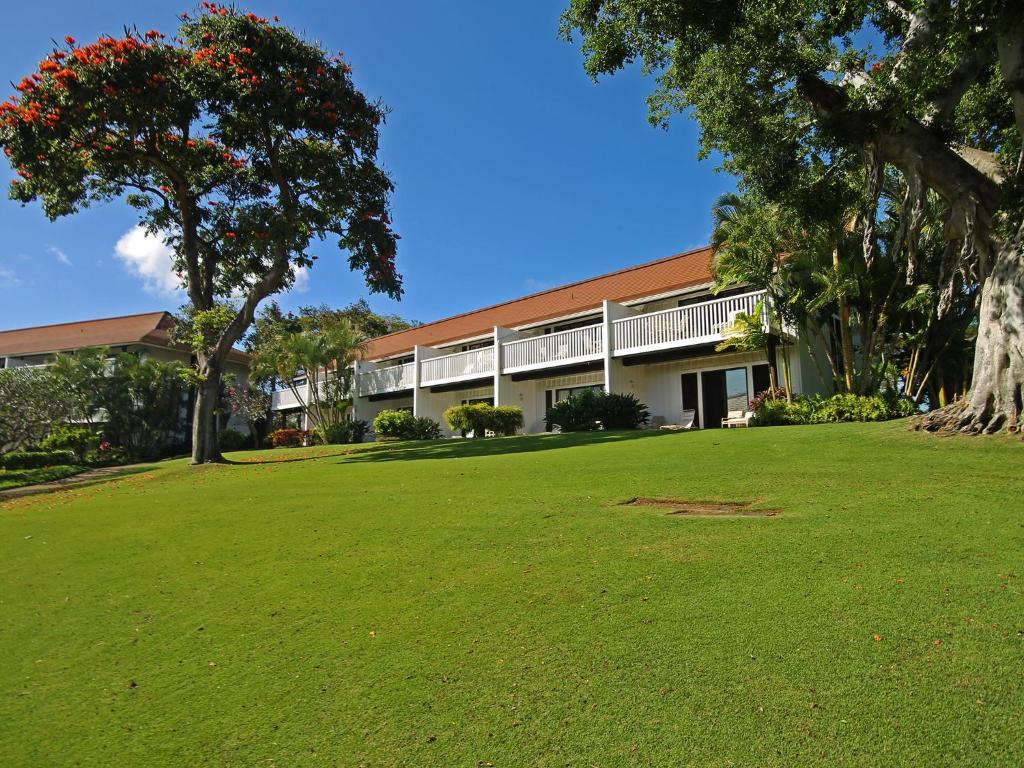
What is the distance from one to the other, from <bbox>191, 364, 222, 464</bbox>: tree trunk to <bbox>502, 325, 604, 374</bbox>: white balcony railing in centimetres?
1118

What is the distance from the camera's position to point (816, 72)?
11.9m

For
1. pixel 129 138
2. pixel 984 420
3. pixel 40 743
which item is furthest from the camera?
pixel 129 138

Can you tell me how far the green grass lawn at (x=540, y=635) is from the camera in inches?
120

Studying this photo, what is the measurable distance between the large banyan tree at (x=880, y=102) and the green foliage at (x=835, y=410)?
340 centimetres

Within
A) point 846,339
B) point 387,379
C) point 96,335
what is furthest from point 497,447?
point 96,335

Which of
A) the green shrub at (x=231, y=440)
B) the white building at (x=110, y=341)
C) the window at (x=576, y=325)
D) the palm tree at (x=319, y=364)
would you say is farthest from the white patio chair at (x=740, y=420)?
the white building at (x=110, y=341)

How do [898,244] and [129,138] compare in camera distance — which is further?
[129,138]

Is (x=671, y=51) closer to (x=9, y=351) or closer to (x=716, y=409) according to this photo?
(x=716, y=409)

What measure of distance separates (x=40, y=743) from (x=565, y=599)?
304cm

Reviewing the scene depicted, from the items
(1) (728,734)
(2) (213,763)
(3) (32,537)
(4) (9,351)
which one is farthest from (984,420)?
(4) (9,351)

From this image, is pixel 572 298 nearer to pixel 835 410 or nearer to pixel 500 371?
pixel 500 371

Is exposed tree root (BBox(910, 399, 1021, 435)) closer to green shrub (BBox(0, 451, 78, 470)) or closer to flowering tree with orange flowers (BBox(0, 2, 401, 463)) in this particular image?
flowering tree with orange flowers (BBox(0, 2, 401, 463))

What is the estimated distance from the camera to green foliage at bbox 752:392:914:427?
1545 centimetres

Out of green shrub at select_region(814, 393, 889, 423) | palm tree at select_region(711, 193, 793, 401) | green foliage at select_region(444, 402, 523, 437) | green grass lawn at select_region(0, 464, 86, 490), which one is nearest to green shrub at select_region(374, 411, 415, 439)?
green foliage at select_region(444, 402, 523, 437)
